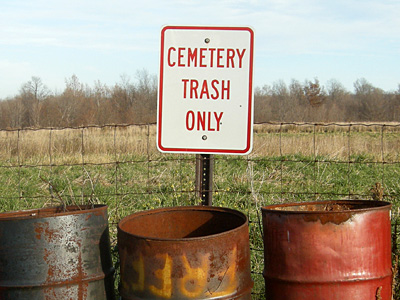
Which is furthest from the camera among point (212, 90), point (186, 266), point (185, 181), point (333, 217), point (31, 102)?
point (31, 102)

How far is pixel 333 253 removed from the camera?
269cm

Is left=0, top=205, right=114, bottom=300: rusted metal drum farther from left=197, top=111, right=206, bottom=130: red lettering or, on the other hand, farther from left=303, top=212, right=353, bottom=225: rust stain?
left=303, top=212, right=353, bottom=225: rust stain

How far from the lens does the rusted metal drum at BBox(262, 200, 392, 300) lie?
269 centimetres

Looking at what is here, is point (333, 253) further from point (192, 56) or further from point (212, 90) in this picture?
point (192, 56)

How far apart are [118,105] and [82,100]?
6.95 m

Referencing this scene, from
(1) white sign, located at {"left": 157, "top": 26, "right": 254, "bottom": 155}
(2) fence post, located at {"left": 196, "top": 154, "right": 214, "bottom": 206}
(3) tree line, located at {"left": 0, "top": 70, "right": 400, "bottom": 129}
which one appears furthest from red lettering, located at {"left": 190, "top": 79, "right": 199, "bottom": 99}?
(3) tree line, located at {"left": 0, "top": 70, "right": 400, "bottom": 129}

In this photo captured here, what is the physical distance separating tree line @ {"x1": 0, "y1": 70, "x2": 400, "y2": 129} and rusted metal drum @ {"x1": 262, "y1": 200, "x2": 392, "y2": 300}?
43.3 meters

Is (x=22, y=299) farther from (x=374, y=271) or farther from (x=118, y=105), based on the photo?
(x=118, y=105)

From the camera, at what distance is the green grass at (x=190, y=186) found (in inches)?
253

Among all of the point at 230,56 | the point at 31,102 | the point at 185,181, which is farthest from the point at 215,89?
the point at 31,102

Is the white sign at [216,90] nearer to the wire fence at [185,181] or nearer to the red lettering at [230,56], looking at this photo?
the red lettering at [230,56]

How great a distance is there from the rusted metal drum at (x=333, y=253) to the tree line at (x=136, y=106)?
142ft

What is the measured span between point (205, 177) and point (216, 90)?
28.5 inches

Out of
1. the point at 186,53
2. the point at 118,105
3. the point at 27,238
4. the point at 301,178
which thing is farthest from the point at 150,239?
the point at 118,105
